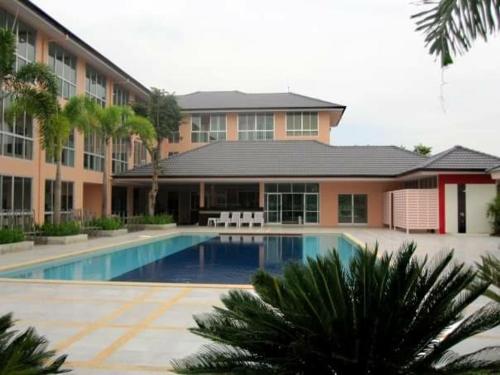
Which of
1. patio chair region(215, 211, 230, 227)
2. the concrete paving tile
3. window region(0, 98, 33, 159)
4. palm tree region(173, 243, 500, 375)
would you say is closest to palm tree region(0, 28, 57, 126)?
window region(0, 98, 33, 159)

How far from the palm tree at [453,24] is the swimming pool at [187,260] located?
19.4 feet

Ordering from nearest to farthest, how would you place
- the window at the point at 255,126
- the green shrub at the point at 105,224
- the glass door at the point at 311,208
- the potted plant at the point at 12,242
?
1. the potted plant at the point at 12,242
2. the green shrub at the point at 105,224
3. the glass door at the point at 311,208
4. the window at the point at 255,126

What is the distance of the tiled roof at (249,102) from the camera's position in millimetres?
35094

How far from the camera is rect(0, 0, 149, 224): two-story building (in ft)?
61.2

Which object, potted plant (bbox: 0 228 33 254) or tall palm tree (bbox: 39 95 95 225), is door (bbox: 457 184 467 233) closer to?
tall palm tree (bbox: 39 95 95 225)

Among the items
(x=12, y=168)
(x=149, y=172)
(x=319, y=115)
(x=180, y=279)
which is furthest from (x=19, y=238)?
(x=319, y=115)

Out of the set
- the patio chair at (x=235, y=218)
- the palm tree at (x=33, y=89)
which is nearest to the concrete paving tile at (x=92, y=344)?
the palm tree at (x=33, y=89)

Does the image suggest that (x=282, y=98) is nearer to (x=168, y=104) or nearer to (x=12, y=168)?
(x=168, y=104)

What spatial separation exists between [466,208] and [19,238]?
17787mm

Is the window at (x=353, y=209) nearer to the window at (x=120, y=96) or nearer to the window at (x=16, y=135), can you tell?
the window at (x=120, y=96)

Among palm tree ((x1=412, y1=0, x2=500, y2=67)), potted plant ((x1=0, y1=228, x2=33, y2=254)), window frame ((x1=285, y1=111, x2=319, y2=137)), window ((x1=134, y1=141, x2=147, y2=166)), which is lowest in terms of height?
potted plant ((x1=0, y1=228, x2=33, y2=254))

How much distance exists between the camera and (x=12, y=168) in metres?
18.7

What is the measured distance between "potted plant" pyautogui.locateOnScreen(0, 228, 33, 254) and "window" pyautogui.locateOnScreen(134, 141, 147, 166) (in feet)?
56.7

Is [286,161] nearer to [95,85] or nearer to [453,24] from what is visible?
[95,85]
